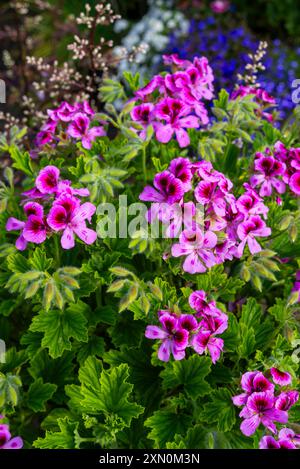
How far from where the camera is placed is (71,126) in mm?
1860

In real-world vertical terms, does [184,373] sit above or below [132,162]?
below

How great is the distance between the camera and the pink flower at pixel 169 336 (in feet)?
4.94

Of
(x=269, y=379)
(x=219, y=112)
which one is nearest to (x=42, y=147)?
(x=219, y=112)

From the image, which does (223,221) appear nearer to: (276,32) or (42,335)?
(42,335)

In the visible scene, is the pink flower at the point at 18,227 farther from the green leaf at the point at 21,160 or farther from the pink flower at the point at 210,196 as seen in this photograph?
the pink flower at the point at 210,196

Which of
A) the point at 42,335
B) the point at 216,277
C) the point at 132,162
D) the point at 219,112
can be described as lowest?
the point at 42,335

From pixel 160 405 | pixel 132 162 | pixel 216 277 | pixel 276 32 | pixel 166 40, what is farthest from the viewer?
pixel 276 32

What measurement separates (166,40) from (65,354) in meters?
3.04

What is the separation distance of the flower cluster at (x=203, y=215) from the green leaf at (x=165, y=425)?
0.41 meters

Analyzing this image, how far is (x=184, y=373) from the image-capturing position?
1.62 m

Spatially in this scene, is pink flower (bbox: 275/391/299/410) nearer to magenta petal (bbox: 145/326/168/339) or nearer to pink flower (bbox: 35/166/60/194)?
magenta petal (bbox: 145/326/168/339)

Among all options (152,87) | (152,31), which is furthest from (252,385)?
(152,31)

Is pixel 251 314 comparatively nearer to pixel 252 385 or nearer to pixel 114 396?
pixel 252 385

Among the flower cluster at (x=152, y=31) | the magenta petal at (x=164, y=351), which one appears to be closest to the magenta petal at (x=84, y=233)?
the magenta petal at (x=164, y=351)
